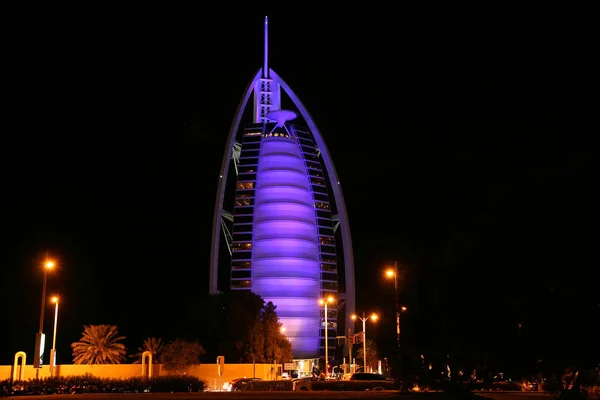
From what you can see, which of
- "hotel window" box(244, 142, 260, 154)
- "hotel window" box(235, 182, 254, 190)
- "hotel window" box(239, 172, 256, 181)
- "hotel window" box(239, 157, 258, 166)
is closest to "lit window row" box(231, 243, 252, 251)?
"hotel window" box(235, 182, 254, 190)

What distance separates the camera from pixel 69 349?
97.5 meters

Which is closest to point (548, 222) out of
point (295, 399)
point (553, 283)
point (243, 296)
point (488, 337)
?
point (553, 283)

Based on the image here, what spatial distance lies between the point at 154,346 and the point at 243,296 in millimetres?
21782

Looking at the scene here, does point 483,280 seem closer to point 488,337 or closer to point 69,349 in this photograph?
point 488,337

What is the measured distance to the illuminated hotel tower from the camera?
13025 cm

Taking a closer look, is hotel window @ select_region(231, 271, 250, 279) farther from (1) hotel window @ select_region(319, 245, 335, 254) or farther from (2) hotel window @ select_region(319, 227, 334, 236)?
(2) hotel window @ select_region(319, 227, 334, 236)

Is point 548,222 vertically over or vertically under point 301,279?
under

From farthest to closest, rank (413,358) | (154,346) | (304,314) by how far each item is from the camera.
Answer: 1. (304,314)
2. (154,346)
3. (413,358)

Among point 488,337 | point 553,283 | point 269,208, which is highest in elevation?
point 269,208

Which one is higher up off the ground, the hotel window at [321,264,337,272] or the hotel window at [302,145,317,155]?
the hotel window at [302,145,317,155]

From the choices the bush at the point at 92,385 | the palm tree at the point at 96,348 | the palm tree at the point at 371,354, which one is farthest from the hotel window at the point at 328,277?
the bush at the point at 92,385

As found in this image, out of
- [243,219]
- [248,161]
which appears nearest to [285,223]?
[243,219]

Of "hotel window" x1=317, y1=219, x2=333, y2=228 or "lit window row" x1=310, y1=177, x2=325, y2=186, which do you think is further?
"lit window row" x1=310, y1=177, x2=325, y2=186

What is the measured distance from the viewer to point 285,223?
5256 inches
